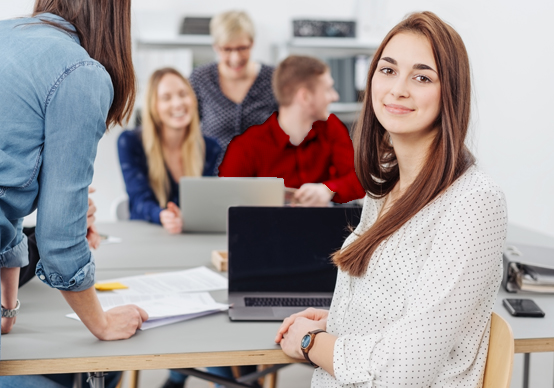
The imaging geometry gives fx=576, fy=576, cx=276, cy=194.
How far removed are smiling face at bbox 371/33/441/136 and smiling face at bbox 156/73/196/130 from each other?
1785mm

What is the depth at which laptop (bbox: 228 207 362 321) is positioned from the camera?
150 cm

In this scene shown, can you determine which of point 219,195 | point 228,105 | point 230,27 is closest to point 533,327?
point 219,195

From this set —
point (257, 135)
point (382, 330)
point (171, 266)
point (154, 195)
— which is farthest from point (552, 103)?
point (382, 330)

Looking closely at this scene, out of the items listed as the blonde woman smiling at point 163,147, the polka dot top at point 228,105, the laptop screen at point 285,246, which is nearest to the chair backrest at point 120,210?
the blonde woman smiling at point 163,147

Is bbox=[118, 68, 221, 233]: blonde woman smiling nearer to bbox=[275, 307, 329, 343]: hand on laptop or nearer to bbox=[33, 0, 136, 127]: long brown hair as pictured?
bbox=[275, 307, 329, 343]: hand on laptop

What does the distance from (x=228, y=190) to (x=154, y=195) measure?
0.74 meters

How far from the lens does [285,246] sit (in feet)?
4.99

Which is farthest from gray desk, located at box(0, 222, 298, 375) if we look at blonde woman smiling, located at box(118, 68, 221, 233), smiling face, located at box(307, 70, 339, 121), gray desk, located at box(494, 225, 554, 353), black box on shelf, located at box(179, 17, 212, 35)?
black box on shelf, located at box(179, 17, 212, 35)

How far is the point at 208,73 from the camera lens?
3.74 m

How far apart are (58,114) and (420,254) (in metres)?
0.72

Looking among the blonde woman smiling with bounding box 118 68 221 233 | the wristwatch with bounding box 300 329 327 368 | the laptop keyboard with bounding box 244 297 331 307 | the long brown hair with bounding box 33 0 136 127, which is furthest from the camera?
the blonde woman smiling with bounding box 118 68 221 233

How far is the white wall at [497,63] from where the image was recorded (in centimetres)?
376

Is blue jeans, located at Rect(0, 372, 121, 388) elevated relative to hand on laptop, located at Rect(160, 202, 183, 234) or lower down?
lower down

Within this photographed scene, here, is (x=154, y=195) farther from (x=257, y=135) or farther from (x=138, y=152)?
(x=257, y=135)
